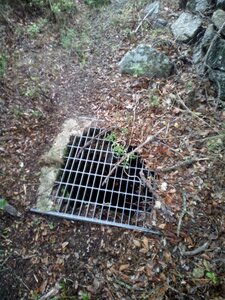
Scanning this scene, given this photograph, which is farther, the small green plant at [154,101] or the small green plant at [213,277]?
the small green plant at [154,101]

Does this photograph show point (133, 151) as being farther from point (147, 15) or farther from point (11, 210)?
point (147, 15)

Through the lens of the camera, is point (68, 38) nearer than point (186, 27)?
No

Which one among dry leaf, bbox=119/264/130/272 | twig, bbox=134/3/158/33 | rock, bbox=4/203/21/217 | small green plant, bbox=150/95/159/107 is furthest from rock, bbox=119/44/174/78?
dry leaf, bbox=119/264/130/272

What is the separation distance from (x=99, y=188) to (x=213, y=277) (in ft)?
4.38

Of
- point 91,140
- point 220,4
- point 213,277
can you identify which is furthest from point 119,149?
point 220,4

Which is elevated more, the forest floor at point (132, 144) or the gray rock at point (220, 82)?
the gray rock at point (220, 82)

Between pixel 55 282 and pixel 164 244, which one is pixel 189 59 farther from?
pixel 55 282

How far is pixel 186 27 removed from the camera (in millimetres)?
4195

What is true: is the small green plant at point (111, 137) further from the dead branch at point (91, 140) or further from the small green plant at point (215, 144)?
the small green plant at point (215, 144)

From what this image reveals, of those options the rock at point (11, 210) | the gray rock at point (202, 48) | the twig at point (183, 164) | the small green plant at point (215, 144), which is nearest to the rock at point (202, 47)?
the gray rock at point (202, 48)

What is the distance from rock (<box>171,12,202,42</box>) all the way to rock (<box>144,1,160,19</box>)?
0.60 m

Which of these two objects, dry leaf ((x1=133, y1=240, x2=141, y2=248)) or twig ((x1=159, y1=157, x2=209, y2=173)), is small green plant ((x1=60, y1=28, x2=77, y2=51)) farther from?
dry leaf ((x1=133, y1=240, x2=141, y2=248))

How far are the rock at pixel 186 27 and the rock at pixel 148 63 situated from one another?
65 cm

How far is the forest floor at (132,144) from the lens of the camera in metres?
2.22
